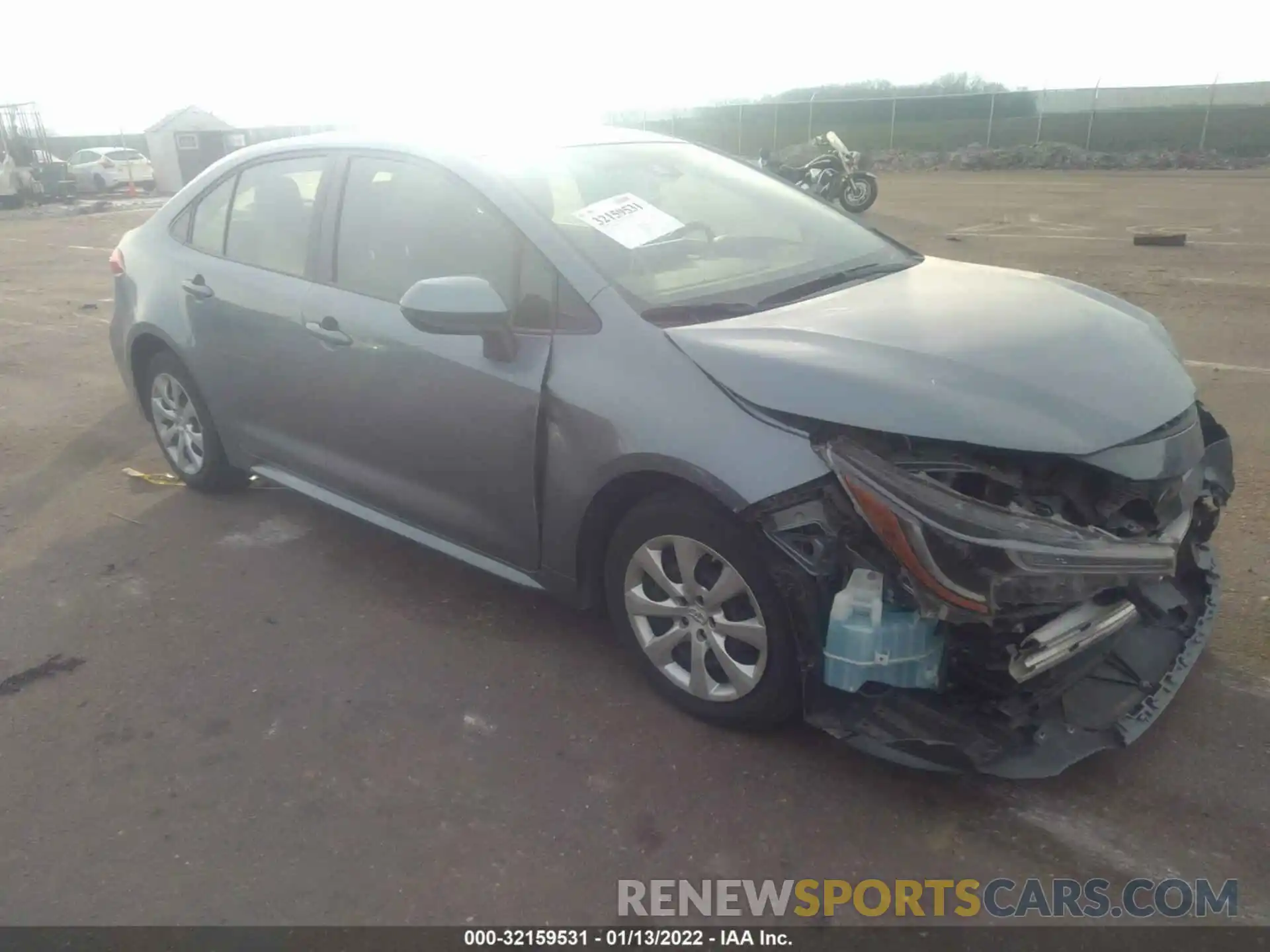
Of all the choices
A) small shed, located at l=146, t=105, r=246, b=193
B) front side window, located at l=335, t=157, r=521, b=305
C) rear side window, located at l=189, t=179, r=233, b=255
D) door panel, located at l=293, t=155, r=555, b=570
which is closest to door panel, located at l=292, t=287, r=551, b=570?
door panel, located at l=293, t=155, r=555, b=570

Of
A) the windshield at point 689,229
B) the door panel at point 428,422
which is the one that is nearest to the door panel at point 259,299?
the door panel at point 428,422

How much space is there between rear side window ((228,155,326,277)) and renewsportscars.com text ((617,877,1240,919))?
2.77m

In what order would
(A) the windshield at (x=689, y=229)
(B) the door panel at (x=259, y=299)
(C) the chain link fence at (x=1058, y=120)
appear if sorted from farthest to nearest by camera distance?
(C) the chain link fence at (x=1058, y=120)
(B) the door panel at (x=259, y=299)
(A) the windshield at (x=689, y=229)

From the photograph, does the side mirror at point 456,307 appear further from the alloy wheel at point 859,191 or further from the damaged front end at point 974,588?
the alloy wheel at point 859,191

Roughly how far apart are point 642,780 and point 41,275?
12.8 m

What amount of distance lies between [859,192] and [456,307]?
1406 cm

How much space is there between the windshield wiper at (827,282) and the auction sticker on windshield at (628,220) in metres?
0.46

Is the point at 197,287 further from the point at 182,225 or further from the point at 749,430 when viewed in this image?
the point at 749,430

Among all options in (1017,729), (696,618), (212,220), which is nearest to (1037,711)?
(1017,729)

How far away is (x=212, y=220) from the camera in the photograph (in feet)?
14.8

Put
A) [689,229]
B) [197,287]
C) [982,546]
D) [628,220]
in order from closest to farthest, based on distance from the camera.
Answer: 1. [982,546]
2. [628,220]
3. [689,229]
4. [197,287]

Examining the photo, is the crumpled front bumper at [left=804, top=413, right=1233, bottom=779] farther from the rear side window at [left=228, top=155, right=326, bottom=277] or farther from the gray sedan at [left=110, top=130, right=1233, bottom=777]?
the rear side window at [left=228, top=155, right=326, bottom=277]

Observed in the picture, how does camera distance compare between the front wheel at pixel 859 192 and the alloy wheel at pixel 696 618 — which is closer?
the alloy wheel at pixel 696 618

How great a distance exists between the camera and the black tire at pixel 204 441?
4.63 meters
